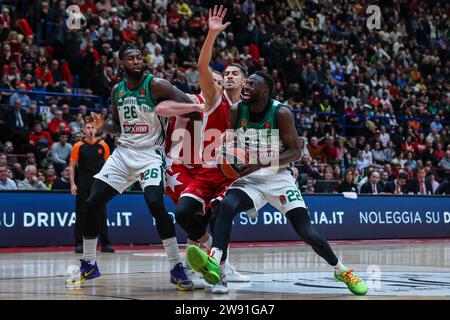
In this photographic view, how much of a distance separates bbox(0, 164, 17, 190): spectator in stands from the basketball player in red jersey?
6.88 m

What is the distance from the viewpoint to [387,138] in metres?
26.7

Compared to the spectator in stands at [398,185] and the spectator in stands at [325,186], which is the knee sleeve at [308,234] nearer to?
the spectator in stands at [325,186]

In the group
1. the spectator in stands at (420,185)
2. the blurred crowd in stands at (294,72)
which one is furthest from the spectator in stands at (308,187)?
the spectator in stands at (420,185)

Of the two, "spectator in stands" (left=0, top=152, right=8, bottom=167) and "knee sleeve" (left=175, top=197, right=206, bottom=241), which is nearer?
"knee sleeve" (left=175, top=197, right=206, bottom=241)

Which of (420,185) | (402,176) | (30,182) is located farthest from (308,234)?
(420,185)

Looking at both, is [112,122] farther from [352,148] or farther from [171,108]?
[352,148]

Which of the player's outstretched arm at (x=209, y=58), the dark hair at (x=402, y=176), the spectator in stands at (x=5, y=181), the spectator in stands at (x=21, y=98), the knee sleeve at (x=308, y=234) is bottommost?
the knee sleeve at (x=308, y=234)

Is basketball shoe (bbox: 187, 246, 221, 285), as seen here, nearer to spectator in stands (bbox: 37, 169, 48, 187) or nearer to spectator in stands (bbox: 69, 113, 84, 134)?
spectator in stands (bbox: 37, 169, 48, 187)

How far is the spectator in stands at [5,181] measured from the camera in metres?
16.1

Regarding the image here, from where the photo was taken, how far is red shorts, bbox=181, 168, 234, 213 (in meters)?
9.36

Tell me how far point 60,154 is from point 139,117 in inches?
363

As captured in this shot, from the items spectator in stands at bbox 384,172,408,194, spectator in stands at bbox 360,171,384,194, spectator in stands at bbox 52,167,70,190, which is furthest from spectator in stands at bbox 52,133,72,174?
spectator in stands at bbox 384,172,408,194

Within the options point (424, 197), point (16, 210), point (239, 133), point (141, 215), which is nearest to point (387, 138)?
point (424, 197)
